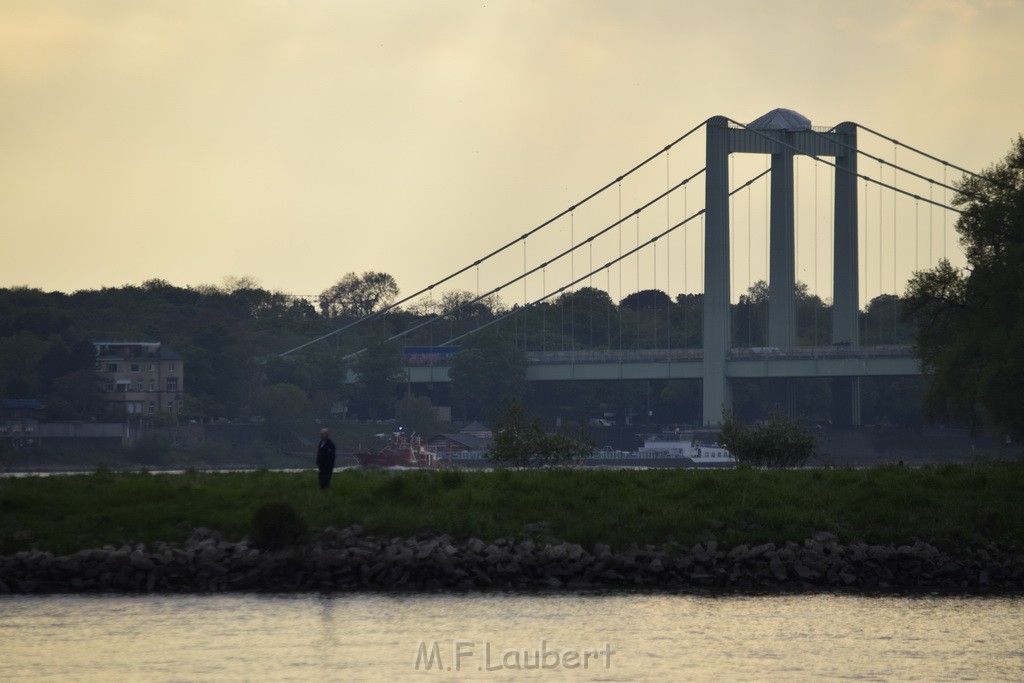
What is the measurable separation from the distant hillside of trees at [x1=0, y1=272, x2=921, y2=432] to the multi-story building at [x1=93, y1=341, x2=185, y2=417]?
1.51m

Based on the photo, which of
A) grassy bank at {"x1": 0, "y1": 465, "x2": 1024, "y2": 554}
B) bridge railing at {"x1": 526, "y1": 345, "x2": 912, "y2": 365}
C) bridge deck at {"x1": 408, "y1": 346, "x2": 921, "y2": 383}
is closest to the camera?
grassy bank at {"x1": 0, "y1": 465, "x2": 1024, "y2": 554}

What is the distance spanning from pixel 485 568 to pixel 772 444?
17678 mm

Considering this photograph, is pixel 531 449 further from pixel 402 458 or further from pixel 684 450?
pixel 684 450

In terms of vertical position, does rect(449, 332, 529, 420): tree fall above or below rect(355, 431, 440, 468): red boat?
above

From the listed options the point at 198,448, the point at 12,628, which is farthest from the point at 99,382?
the point at 12,628

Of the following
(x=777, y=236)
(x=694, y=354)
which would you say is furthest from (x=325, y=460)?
(x=694, y=354)

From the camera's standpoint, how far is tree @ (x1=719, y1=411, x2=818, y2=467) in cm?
5081

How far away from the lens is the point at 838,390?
4707 inches

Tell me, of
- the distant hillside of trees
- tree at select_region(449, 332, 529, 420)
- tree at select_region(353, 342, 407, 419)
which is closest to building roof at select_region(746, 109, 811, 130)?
the distant hillside of trees

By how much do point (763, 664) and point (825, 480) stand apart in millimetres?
13845

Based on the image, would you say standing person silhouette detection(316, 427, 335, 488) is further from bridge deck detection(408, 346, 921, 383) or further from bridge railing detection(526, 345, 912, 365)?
bridge railing detection(526, 345, 912, 365)

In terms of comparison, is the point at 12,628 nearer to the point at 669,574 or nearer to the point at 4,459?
the point at 669,574

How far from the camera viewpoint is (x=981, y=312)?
59.4 meters

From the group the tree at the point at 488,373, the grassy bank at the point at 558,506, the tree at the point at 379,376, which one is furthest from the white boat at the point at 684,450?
the grassy bank at the point at 558,506
